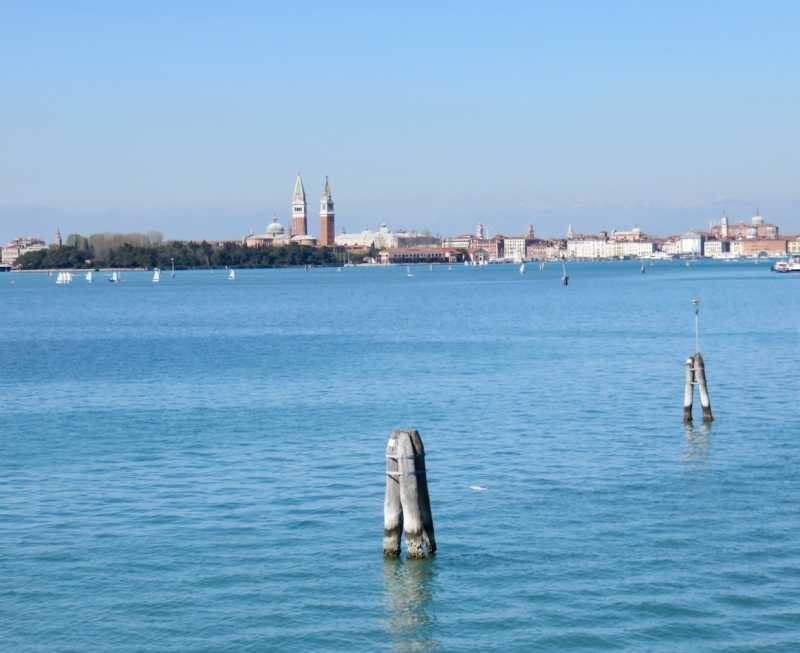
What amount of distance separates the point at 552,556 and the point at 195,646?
15.1ft

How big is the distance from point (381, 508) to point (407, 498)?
122 inches

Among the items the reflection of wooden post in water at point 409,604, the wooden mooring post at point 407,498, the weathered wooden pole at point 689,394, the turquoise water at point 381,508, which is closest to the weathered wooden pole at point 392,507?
the wooden mooring post at point 407,498

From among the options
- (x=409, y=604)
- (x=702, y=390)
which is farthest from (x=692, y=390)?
(x=409, y=604)

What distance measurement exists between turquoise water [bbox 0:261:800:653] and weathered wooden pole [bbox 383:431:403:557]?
302 mm

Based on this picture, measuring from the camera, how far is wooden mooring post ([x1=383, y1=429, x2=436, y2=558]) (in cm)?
1250

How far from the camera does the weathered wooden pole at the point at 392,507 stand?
12.6 metres

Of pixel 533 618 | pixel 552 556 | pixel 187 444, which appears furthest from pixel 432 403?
pixel 533 618

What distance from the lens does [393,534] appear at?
13266 millimetres

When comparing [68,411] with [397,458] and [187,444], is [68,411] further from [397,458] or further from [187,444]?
[397,458]

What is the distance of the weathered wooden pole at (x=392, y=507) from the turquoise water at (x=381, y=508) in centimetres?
30

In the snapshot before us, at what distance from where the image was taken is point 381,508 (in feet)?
51.4

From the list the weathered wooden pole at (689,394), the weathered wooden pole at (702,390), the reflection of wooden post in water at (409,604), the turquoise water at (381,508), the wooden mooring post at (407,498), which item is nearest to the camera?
the reflection of wooden post in water at (409,604)

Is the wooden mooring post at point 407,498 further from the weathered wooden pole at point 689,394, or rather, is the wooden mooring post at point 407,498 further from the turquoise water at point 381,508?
the weathered wooden pole at point 689,394

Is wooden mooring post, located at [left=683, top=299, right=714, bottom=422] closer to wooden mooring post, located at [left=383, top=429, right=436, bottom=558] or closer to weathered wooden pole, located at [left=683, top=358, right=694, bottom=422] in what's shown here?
weathered wooden pole, located at [left=683, top=358, right=694, bottom=422]
